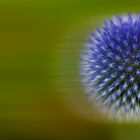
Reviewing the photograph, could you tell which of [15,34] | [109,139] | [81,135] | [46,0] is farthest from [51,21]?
[109,139]

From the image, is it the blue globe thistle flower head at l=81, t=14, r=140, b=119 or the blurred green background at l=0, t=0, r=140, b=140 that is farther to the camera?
the blurred green background at l=0, t=0, r=140, b=140

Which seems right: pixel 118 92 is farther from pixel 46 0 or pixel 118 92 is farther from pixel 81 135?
pixel 46 0

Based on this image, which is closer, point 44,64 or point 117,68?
point 117,68

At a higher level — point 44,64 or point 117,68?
point 44,64

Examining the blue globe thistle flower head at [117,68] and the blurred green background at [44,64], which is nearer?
the blue globe thistle flower head at [117,68]
